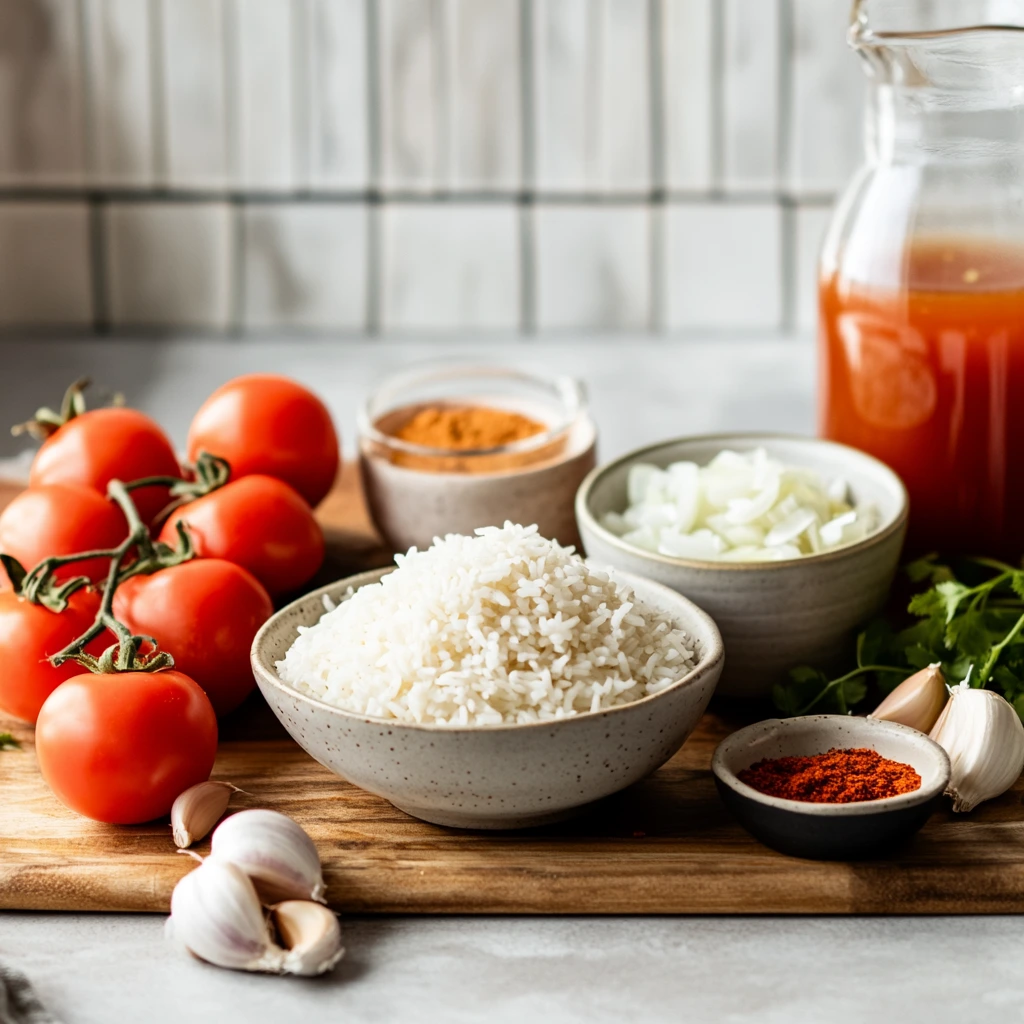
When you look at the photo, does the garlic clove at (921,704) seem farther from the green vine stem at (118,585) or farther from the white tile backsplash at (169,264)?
the white tile backsplash at (169,264)

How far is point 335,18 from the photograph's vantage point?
242 cm

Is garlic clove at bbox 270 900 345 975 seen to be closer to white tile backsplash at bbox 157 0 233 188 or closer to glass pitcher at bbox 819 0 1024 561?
glass pitcher at bbox 819 0 1024 561

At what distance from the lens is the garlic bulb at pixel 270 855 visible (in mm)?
962

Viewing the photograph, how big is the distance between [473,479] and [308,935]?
61 centimetres

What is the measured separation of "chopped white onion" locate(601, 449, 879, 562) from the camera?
1.27 metres

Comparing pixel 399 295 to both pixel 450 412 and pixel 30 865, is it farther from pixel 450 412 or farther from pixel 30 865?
pixel 30 865

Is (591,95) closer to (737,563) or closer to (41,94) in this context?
(41,94)

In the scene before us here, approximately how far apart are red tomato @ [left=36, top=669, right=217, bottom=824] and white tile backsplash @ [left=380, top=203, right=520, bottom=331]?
1.56m

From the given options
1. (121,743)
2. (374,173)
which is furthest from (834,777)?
(374,173)

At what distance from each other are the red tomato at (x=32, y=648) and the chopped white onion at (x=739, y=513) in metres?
0.50

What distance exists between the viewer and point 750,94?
2.43 m

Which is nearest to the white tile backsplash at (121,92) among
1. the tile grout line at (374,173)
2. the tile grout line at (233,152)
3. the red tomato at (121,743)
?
the tile grout line at (233,152)

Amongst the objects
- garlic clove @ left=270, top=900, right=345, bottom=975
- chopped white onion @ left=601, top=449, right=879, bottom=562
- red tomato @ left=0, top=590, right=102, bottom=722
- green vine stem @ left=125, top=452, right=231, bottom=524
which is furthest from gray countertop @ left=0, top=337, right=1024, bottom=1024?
green vine stem @ left=125, top=452, right=231, bottom=524

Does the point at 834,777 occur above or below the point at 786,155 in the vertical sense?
below
